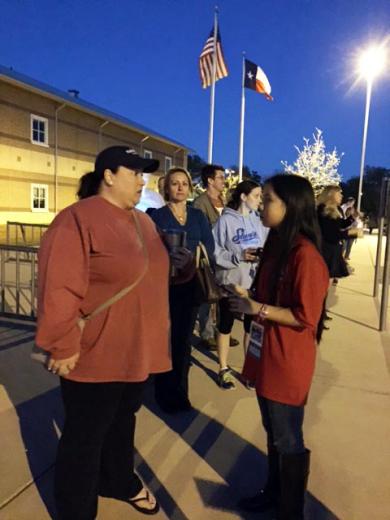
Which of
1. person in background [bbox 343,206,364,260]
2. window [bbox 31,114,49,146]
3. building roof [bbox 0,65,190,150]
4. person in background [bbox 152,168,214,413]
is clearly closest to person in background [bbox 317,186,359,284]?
person in background [bbox 343,206,364,260]

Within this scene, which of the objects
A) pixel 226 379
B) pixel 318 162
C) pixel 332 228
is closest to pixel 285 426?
pixel 226 379

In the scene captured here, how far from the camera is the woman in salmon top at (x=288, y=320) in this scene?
2154 mm

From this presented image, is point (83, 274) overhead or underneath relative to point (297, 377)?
overhead

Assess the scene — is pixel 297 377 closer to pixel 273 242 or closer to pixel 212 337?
pixel 273 242

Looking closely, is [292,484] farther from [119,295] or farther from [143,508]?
[119,295]

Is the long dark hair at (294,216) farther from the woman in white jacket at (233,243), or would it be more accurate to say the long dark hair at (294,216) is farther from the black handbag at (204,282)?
the woman in white jacket at (233,243)

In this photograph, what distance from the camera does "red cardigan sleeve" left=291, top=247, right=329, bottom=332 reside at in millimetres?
2125

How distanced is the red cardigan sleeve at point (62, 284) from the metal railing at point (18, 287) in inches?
165

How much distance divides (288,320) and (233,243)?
7.25 ft

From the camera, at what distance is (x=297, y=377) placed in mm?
2229

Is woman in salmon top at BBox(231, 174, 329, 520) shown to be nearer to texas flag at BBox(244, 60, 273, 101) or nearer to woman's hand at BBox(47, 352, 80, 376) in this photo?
woman's hand at BBox(47, 352, 80, 376)

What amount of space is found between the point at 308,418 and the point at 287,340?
69.0 inches

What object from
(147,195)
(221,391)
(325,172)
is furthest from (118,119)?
(221,391)

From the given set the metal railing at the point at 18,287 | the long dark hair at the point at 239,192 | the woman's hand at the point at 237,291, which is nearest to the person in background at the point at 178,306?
the long dark hair at the point at 239,192
